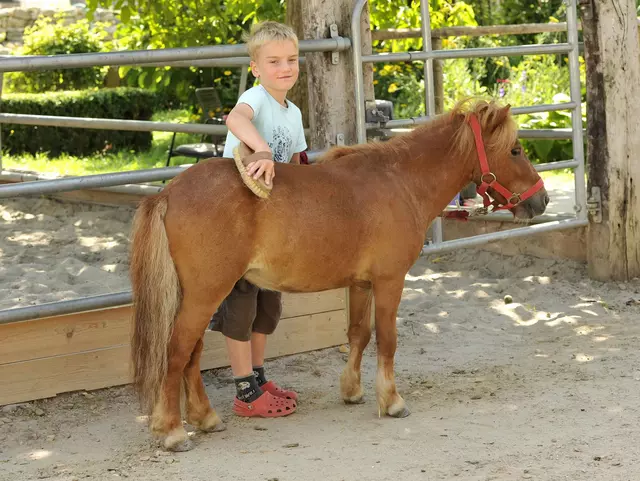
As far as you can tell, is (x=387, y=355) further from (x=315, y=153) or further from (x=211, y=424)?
(x=315, y=153)

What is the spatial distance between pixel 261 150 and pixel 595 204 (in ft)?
10.6

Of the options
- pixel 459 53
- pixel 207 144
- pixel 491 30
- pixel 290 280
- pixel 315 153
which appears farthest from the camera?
pixel 207 144

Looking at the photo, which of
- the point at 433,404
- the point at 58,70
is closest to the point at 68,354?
the point at 433,404

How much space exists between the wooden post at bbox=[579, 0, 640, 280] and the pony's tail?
349 cm

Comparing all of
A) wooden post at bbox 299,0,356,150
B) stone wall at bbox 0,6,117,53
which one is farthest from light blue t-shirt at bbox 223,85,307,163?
stone wall at bbox 0,6,117,53

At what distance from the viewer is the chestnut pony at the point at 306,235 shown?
11.0 feet

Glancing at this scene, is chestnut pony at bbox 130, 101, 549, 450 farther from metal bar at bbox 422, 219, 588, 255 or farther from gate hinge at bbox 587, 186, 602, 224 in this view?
gate hinge at bbox 587, 186, 602, 224

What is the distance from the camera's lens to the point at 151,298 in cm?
334

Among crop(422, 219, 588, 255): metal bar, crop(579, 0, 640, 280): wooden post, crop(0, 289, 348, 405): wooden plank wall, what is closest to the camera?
crop(0, 289, 348, 405): wooden plank wall

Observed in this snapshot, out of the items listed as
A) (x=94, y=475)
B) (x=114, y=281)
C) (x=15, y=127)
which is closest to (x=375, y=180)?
(x=94, y=475)

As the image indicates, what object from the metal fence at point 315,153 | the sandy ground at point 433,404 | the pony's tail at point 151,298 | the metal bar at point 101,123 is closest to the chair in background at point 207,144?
Answer: the metal bar at point 101,123

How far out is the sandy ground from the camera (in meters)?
3.24

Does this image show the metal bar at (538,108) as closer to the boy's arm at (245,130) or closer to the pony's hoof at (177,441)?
the boy's arm at (245,130)

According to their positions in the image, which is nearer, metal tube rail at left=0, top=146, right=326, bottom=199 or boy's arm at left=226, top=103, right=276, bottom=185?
boy's arm at left=226, top=103, right=276, bottom=185
